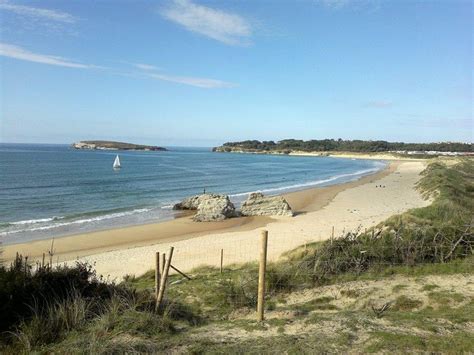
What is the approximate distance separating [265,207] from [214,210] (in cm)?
394

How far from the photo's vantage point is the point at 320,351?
A: 609 cm

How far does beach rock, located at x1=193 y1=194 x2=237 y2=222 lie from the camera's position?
29328mm

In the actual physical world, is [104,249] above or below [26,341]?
below

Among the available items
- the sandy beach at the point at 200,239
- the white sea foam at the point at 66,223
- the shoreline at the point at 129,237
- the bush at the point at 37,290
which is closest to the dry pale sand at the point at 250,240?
the sandy beach at the point at 200,239

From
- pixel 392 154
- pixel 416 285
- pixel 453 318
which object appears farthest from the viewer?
pixel 392 154

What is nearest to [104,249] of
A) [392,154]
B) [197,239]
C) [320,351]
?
[197,239]

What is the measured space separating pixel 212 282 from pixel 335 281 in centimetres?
332

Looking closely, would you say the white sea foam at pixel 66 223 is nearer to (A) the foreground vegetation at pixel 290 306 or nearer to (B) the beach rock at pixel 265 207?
(B) the beach rock at pixel 265 207

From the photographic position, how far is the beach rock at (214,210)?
96.2 feet

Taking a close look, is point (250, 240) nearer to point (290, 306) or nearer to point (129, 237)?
point (129, 237)

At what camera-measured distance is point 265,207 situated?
30844mm

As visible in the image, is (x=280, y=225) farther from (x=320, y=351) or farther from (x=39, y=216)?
(x=320, y=351)

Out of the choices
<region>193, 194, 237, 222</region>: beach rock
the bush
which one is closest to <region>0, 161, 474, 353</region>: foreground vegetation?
the bush

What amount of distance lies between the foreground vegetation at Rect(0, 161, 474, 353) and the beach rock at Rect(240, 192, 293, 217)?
1793 centimetres
